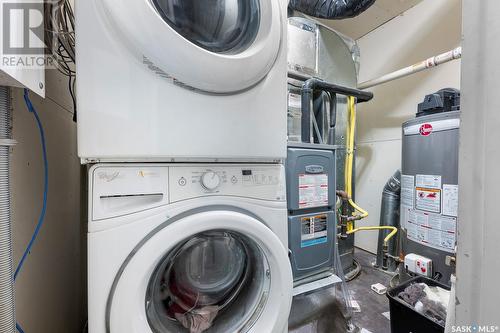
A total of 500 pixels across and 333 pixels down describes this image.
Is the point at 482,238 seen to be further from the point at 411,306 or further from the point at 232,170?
the point at 411,306

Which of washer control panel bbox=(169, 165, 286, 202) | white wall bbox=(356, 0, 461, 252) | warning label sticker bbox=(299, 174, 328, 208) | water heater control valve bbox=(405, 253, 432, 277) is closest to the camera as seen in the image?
washer control panel bbox=(169, 165, 286, 202)

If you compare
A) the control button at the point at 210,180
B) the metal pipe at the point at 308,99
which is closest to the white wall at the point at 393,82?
the metal pipe at the point at 308,99

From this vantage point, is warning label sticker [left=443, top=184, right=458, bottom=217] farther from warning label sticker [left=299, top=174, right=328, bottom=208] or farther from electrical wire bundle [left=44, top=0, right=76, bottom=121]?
electrical wire bundle [left=44, top=0, right=76, bottom=121]

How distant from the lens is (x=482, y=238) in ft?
1.27

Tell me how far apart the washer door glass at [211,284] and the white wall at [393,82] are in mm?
1714

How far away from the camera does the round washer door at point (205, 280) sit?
53 cm

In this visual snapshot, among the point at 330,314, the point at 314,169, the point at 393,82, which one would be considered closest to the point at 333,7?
the point at 393,82

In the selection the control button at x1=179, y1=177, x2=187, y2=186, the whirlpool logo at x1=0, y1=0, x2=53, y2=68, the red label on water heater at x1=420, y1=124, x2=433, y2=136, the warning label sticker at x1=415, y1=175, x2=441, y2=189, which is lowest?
the warning label sticker at x1=415, y1=175, x2=441, y2=189

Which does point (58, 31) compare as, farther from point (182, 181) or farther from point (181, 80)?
point (182, 181)

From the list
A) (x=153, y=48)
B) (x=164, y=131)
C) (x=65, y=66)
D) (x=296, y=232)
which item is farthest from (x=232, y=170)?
(x=65, y=66)

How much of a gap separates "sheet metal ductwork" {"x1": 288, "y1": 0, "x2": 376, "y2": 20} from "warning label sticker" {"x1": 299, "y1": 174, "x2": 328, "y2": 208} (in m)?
1.16

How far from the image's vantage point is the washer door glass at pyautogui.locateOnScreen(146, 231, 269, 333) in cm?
71

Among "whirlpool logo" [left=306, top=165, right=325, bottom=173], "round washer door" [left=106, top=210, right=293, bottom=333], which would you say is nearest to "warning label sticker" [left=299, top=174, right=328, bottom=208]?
"whirlpool logo" [left=306, top=165, right=325, bottom=173]

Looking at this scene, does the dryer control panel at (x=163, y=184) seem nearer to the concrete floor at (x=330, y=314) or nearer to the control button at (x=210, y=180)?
the control button at (x=210, y=180)
